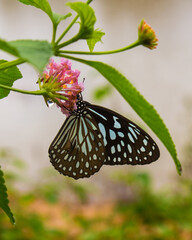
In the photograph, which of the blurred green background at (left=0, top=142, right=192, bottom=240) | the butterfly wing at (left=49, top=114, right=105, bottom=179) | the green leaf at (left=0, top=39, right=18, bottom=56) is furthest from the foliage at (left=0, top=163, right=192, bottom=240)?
the green leaf at (left=0, top=39, right=18, bottom=56)

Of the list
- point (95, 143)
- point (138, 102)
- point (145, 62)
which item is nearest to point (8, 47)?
point (138, 102)

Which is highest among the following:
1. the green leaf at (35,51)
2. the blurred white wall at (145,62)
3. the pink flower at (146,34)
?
the blurred white wall at (145,62)

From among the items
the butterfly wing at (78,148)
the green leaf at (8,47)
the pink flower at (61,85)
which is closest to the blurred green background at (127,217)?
the butterfly wing at (78,148)

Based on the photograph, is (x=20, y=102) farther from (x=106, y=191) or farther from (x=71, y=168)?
(x=71, y=168)

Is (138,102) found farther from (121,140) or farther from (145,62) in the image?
(145,62)

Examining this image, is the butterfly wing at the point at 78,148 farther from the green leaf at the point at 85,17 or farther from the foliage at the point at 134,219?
the foliage at the point at 134,219

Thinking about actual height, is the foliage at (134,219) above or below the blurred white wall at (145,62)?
below

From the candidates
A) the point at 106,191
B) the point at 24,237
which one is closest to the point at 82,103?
the point at 24,237
